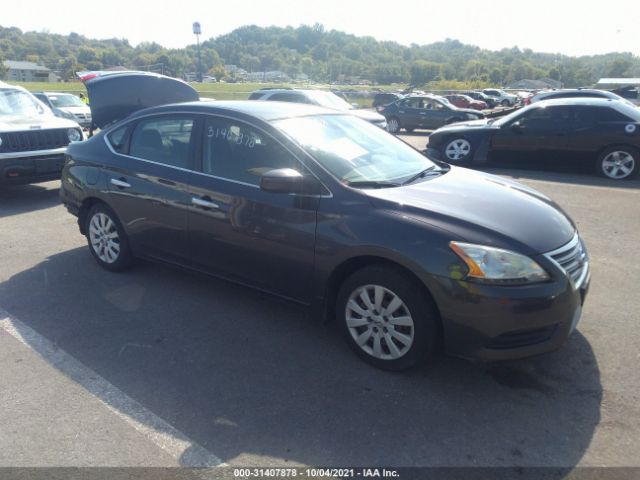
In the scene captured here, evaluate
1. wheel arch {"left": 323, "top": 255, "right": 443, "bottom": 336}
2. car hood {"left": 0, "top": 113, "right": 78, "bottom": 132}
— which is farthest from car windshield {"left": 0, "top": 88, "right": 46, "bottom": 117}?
wheel arch {"left": 323, "top": 255, "right": 443, "bottom": 336}

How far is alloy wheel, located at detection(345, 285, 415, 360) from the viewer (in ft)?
10.4

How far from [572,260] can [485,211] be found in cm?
62

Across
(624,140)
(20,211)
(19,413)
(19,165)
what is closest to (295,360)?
(19,413)

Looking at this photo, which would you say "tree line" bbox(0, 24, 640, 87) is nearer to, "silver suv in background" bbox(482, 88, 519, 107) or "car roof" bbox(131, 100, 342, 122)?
"silver suv in background" bbox(482, 88, 519, 107)

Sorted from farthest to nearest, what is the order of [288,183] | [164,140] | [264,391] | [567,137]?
[567,137] < [164,140] < [288,183] < [264,391]

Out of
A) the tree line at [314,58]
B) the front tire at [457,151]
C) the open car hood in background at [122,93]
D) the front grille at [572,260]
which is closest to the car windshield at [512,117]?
the front tire at [457,151]

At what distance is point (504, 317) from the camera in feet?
9.46

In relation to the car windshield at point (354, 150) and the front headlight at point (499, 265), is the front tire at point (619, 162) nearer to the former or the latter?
the car windshield at point (354, 150)

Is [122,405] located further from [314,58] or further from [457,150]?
[314,58]

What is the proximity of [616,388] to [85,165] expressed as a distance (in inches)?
192

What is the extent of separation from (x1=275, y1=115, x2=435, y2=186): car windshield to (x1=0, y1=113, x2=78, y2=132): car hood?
19.6 feet

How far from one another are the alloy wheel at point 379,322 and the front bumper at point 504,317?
0.86ft


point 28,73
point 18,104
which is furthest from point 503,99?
point 28,73

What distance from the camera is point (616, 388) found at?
3.12m
